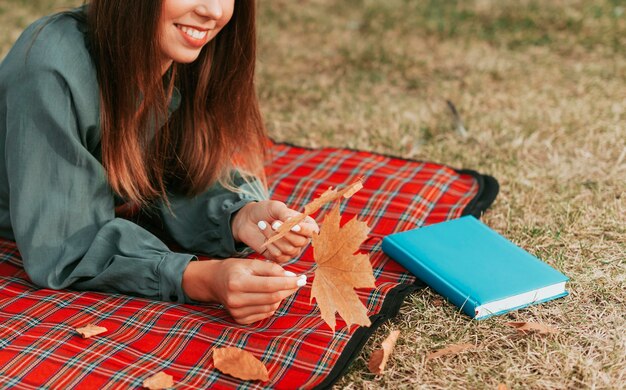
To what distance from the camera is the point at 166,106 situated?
229cm

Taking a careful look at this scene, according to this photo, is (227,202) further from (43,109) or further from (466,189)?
(466,189)

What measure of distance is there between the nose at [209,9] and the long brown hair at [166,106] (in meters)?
0.11

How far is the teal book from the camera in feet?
7.00

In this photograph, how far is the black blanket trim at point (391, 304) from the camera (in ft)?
6.09

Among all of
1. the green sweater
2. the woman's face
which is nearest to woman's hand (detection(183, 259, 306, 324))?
the green sweater

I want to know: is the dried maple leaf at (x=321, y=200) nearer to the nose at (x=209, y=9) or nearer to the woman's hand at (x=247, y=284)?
the woman's hand at (x=247, y=284)

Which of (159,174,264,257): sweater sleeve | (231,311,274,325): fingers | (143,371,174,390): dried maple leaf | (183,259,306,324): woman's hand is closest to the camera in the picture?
(143,371,174,390): dried maple leaf

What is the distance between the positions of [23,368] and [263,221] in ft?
2.42

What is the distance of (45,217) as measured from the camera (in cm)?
205

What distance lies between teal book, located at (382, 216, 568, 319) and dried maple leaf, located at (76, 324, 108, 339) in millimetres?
919

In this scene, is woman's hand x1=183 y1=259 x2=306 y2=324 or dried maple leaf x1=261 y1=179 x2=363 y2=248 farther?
woman's hand x1=183 y1=259 x2=306 y2=324

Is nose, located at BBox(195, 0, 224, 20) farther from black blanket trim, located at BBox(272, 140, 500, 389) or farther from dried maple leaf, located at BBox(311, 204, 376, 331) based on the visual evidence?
black blanket trim, located at BBox(272, 140, 500, 389)

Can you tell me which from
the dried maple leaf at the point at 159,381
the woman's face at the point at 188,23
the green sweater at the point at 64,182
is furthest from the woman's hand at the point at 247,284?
the woman's face at the point at 188,23

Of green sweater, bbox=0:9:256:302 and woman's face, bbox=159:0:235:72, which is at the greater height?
woman's face, bbox=159:0:235:72
